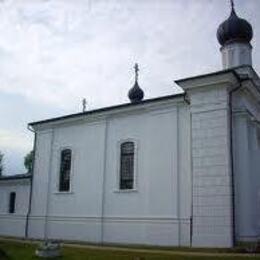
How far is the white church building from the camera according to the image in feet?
53.8

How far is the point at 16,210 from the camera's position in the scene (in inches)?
977

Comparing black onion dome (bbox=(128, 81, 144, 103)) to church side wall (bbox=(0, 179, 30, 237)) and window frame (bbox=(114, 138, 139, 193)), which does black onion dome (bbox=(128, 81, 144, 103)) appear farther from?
church side wall (bbox=(0, 179, 30, 237))

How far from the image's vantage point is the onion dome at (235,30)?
20.3 metres

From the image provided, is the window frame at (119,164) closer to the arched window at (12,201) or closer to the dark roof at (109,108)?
the dark roof at (109,108)

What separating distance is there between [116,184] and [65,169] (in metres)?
3.84

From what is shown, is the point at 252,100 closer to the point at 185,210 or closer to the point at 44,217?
the point at 185,210

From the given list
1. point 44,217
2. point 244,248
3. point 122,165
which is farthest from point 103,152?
point 244,248

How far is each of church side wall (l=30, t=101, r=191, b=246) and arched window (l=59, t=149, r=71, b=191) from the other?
0.29 metres

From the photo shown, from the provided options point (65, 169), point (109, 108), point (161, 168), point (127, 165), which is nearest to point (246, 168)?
point (161, 168)

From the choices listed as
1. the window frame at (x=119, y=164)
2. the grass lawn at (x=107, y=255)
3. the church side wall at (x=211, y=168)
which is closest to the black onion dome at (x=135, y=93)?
the window frame at (x=119, y=164)

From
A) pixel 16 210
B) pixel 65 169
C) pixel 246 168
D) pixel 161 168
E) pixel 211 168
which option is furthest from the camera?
pixel 16 210

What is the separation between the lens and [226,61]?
67.7 ft

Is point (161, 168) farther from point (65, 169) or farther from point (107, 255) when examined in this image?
point (65, 169)

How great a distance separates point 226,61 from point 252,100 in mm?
2738
